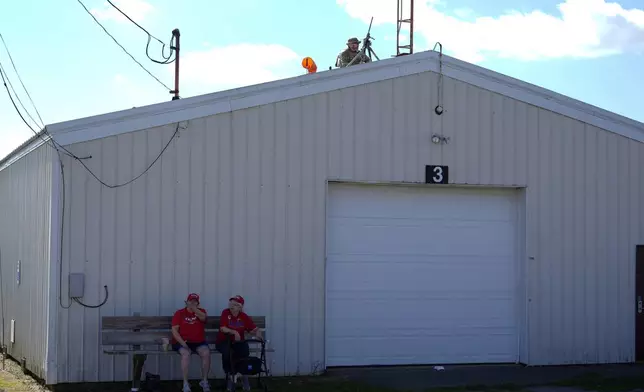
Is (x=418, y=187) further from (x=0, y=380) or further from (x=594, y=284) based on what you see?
(x=0, y=380)

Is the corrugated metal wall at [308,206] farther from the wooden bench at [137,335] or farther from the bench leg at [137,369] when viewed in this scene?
the bench leg at [137,369]

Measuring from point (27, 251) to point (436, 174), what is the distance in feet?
19.8

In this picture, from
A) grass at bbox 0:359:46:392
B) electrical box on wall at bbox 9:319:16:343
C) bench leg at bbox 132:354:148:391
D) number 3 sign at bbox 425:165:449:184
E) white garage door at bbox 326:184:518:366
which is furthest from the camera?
electrical box on wall at bbox 9:319:16:343

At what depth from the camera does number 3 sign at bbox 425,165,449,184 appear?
12453 mm

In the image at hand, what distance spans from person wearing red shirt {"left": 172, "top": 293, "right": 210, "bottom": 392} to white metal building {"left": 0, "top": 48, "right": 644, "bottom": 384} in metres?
0.62

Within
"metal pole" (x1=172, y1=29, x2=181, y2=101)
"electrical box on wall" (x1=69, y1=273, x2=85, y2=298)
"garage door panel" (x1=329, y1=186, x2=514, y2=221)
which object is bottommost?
"electrical box on wall" (x1=69, y1=273, x2=85, y2=298)

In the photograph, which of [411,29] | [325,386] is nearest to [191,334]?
[325,386]

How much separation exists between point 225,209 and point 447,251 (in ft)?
→ 11.0

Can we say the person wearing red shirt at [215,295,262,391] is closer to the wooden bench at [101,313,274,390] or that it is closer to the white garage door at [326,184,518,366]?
the wooden bench at [101,313,274,390]

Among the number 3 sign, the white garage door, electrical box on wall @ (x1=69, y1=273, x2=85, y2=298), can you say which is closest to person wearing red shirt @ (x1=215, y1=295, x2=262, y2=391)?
the white garage door

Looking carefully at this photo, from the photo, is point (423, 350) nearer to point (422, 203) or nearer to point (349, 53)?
point (422, 203)

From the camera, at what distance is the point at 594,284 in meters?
13.1

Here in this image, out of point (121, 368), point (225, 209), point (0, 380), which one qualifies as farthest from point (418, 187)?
point (0, 380)

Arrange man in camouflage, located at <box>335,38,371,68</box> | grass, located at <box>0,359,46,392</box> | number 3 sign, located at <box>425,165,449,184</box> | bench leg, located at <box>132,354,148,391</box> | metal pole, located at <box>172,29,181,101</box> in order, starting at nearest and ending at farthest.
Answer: bench leg, located at <box>132,354,148,391</box> < grass, located at <box>0,359,46,392</box> < number 3 sign, located at <box>425,165,449,184</box> < metal pole, located at <box>172,29,181,101</box> < man in camouflage, located at <box>335,38,371,68</box>
